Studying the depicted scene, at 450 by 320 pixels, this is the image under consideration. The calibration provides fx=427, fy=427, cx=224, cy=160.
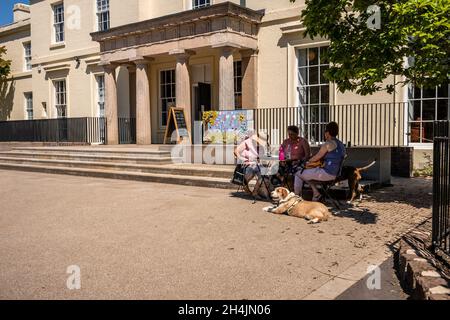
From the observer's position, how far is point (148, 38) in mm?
15266

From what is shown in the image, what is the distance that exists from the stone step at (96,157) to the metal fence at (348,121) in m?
3.10

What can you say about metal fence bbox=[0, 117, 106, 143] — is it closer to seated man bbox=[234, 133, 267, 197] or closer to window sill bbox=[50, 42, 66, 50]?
window sill bbox=[50, 42, 66, 50]

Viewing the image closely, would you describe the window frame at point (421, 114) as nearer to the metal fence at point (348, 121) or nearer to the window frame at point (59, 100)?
the metal fence at point (348, 121)

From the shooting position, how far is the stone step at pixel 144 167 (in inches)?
424

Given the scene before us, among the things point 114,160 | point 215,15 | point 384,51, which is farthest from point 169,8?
point 384,51

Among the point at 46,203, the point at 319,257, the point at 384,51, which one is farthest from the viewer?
the point at 46,203

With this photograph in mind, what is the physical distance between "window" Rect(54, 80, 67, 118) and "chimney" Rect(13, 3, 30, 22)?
799 centimetres

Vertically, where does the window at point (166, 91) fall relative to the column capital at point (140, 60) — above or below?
below

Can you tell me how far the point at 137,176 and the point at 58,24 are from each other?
46.1ft

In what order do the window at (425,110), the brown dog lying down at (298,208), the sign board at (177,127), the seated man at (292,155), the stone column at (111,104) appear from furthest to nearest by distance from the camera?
the stone column at (111,104) < the sign board at (177,127) < the window at (425,110) < the seated man at (292,155) < the brown dog lying down at (298,208)

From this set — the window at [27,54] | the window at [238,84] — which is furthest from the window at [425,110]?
the window at [27,54]

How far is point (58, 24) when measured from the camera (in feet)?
72.4

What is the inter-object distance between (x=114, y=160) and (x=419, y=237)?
10371 mm

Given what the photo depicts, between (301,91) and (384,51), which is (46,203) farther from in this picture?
(301,91)
